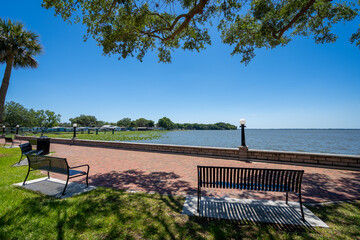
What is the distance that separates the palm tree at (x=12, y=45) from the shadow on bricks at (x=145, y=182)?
13.0 m

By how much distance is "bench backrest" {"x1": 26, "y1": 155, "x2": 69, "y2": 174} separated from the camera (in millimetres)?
4183

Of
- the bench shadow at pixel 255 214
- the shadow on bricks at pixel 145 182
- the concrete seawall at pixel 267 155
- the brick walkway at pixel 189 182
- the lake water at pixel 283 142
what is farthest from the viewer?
the lake water at pixel 283 142

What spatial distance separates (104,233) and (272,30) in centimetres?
1026

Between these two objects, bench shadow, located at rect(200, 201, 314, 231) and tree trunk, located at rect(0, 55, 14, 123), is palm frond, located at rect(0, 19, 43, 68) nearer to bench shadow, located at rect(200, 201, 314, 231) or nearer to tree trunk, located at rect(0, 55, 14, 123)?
tree trunk, located at rect(0, 55, 14, 123)

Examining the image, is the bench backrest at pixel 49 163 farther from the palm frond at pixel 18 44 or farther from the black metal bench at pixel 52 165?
the palm frond at pixel 18 44

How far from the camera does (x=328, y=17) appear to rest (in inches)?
309

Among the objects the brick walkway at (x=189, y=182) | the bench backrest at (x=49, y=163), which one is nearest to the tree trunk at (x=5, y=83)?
the brick walkway at (x=189, y=182)

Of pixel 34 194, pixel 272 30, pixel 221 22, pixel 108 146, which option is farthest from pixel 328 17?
pixel 108 146

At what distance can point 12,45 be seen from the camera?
11.9m

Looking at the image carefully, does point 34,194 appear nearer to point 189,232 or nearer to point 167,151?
point 189,232

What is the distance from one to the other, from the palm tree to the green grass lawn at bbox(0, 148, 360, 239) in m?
13.4

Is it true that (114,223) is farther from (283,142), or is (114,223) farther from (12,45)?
(283,142)

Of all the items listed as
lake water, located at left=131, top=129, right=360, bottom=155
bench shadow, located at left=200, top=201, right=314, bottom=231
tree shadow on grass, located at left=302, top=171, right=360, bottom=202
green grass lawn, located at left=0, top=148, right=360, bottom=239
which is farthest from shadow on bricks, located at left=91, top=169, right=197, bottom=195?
lake water, located at left=131, top=129, right=360, bottom=155

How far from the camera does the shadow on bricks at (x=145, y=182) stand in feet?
14.9
